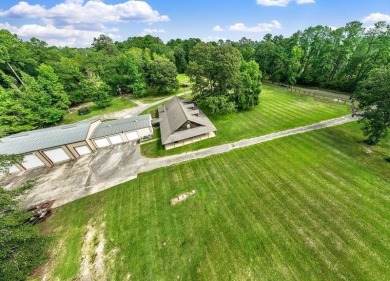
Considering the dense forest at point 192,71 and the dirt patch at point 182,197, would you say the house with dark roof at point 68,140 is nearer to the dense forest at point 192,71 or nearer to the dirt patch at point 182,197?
the dense forest at point 192,71

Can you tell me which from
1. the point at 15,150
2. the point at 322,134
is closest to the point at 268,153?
the point at 322,134

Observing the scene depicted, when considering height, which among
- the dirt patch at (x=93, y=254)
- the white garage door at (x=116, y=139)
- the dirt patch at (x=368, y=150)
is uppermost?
the dirt patch at (x=368, y=150)

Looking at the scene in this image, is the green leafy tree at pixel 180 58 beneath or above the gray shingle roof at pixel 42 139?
above

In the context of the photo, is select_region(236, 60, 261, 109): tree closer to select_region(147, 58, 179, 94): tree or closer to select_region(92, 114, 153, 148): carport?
select_region(92, 114, 153, 148): carport

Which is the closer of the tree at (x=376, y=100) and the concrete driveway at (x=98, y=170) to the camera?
the tree at (x=376, y=100)

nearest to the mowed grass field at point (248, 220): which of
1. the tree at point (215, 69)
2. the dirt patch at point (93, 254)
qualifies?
the dirt patch at point (93, 254)

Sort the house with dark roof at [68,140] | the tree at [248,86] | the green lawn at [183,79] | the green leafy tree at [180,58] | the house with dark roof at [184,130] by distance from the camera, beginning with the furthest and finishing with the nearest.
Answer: the green leafy tree at [180,58], the green lawn at [183,79], the tree at [248,86], the house with dark roof at [184,130], the house with dark roof at [68,140]

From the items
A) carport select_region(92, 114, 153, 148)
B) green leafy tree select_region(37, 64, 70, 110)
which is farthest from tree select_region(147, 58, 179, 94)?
carport select_region(92, 114, 153, 148)

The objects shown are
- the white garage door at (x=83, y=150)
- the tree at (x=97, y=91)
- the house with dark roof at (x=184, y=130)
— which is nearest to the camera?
the house with dark roof at (x=184, y=130)
